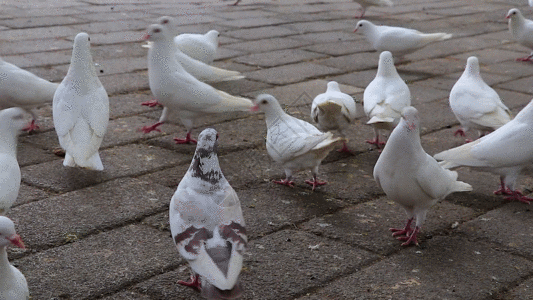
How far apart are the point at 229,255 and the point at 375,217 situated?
4.19 feet

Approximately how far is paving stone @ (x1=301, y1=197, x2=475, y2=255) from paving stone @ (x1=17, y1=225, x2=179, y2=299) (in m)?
0.72

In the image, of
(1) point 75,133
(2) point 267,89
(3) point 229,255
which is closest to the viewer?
(3) point 229,255

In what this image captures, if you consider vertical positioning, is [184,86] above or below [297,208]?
above

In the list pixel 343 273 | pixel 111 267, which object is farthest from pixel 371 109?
pixel 111 267

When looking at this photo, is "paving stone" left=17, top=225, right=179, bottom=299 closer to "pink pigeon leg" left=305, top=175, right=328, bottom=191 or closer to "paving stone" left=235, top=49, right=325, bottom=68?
"pink pigeon leg" left=305, top=175, right=328, bottom=191

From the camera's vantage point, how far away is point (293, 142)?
11.8ft

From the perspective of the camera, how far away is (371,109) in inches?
164

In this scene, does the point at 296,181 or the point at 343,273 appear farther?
the point at 296,181

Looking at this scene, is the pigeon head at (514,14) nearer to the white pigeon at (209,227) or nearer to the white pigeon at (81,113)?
the white pigeon at (81,113)

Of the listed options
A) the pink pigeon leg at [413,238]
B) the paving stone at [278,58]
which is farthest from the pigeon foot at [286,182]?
the paving stone at [278,58]

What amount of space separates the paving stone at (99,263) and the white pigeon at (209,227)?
25 centimetres

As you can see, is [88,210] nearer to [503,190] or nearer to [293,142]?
[293,142]

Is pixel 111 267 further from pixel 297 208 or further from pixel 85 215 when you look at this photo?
pixel 297 208

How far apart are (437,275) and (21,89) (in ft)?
9.06
